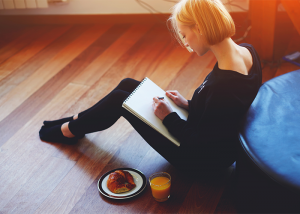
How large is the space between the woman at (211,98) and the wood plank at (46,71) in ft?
3.71

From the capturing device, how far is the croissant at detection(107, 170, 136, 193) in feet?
4.97

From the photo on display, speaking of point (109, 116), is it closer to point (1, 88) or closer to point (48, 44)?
point (1, 88)

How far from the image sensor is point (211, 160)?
1.41m

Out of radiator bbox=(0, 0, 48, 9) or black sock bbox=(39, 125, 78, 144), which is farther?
radiator bbox=(0, 0, 48, 9)

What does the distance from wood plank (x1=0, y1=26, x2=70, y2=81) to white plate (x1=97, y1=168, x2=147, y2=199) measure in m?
1.51

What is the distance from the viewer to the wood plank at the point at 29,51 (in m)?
2.73

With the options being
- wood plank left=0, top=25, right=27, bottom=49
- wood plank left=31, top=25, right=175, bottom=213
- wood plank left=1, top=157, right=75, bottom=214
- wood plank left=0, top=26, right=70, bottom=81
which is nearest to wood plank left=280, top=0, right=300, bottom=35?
wood plank left=31, top=25, right=175, bottom=213

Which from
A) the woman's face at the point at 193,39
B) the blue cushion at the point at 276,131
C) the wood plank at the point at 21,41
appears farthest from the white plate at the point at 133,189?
the wood plank at the point at 21,41

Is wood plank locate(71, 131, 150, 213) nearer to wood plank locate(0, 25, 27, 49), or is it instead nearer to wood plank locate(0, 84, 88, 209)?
wood plank locate(0, 84, 88, 209)

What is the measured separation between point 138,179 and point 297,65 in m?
1.62

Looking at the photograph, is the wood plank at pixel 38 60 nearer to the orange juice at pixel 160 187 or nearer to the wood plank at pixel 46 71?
the wood plank at pixel 46 71

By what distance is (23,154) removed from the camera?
6.01 ft

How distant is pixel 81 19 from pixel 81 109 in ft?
5.11

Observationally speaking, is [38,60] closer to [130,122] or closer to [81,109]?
[81,109]
